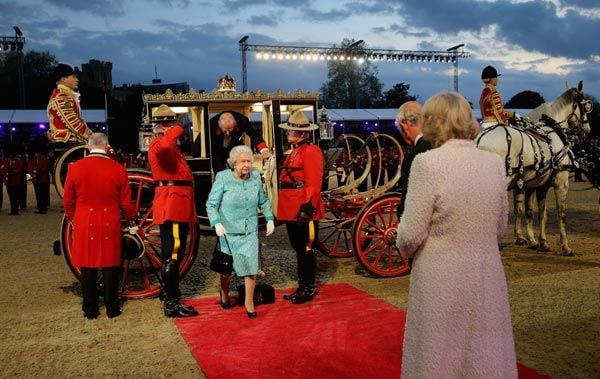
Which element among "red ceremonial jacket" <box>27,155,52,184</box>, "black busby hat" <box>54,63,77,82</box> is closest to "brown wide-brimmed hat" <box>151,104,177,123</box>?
"black busby hat" <box>54,63,77,82</box>

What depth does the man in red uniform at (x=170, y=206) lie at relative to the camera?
200 inches

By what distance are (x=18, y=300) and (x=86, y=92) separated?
39688 millimetres

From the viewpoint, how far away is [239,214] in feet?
16.5

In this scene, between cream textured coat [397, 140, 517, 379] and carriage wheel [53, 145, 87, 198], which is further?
carriage wheel [53, 145, 87, 198]

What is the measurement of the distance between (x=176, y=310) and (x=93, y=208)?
3.64ft

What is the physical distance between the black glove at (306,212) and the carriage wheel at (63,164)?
221 cm

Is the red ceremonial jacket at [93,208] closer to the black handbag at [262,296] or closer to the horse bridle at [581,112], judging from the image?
the black handbag at [262,296]

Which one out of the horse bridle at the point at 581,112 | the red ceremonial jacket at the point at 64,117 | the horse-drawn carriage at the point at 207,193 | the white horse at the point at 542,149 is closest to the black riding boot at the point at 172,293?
the horse-drawn carriage at the point at 207,193

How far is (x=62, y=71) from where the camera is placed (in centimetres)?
584

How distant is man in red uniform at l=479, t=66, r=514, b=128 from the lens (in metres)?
7.90

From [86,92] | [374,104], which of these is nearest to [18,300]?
[86,92]

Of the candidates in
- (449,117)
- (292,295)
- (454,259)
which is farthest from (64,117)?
(454,259)

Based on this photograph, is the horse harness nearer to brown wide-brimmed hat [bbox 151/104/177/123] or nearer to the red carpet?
the red carpet

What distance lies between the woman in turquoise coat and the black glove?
0.36 metres
